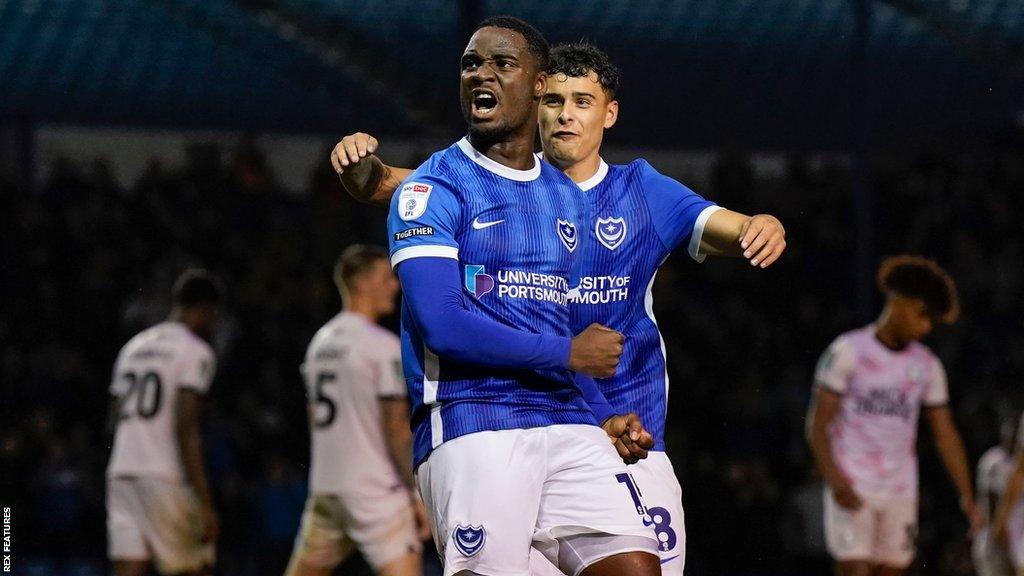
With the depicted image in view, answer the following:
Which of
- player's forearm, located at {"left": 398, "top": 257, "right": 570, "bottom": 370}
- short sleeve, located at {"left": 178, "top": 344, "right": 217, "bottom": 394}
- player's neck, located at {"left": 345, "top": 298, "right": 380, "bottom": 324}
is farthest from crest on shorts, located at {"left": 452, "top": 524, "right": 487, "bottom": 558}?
short sleeve, located at {"left": 178, "top": 344, "right": 217, "bottom": 394}

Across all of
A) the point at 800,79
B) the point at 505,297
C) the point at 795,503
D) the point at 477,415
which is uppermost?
the point at 800,79

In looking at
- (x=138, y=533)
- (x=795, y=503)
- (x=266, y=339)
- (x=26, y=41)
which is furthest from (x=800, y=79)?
(x=138, y=533)

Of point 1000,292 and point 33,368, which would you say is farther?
point 1000,292

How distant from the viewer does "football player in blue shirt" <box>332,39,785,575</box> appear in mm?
4379

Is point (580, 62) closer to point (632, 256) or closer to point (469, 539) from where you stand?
point (632, 256)

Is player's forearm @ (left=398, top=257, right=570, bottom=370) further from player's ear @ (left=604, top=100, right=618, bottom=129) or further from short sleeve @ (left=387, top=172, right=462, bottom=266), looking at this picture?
player's ear @ (left=604, top=100, right=618, bottom=129)

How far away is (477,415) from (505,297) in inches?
10.9

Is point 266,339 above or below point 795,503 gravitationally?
above

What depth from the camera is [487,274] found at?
359 cm

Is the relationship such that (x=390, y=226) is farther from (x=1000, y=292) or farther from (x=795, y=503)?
(x=1000, y=292)

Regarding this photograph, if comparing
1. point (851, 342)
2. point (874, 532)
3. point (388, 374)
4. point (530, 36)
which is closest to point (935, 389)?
point (851, 342)

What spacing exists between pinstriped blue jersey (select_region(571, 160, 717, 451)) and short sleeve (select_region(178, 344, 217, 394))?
3.74 metres

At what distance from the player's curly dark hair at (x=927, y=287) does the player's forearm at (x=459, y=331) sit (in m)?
4.49

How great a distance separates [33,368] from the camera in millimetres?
11695
